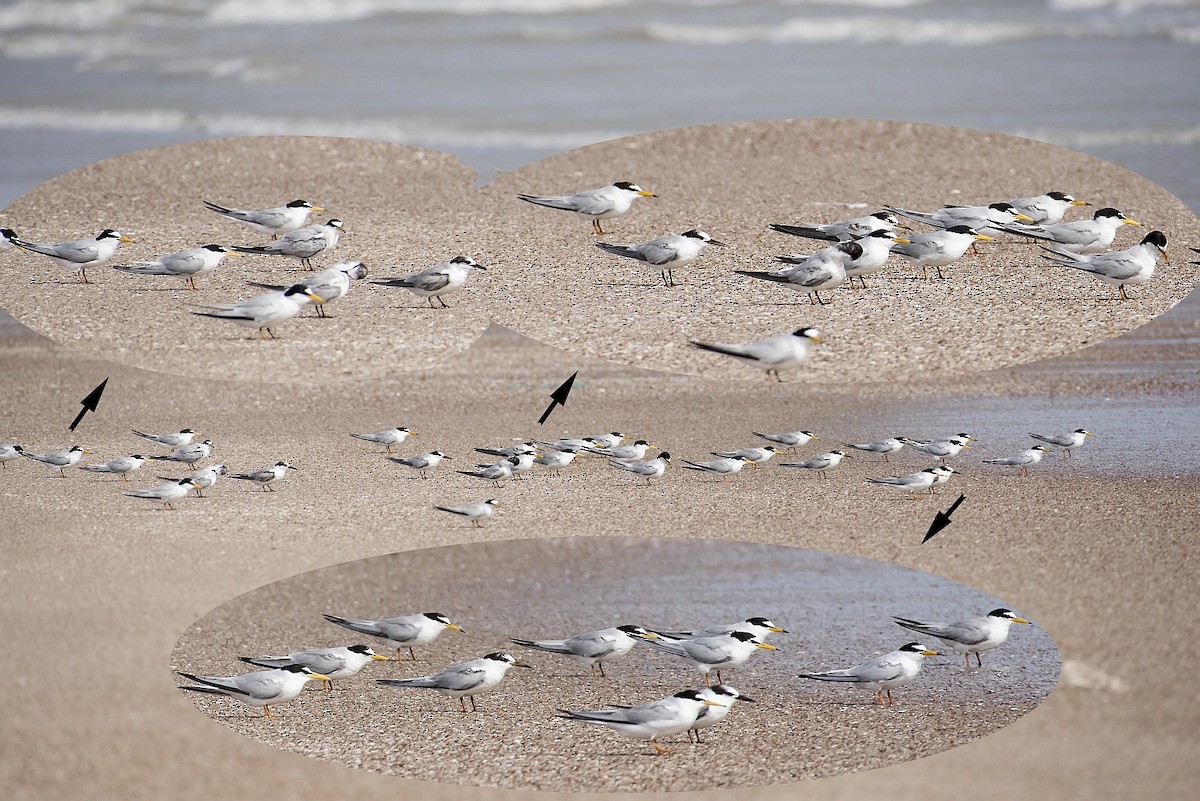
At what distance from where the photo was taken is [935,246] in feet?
27.8

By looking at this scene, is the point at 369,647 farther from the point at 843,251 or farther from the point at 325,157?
the point at 325,157

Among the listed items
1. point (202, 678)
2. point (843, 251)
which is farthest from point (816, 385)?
point (202, 678)

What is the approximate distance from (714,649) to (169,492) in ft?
9.60

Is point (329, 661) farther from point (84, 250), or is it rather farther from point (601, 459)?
point (84, 250)

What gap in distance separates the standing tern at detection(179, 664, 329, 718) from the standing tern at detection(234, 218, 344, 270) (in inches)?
128

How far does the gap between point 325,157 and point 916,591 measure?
17.9 ft

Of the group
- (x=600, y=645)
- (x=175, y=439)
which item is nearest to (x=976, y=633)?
(x=600, y=645)

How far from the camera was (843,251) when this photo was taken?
8258 mm

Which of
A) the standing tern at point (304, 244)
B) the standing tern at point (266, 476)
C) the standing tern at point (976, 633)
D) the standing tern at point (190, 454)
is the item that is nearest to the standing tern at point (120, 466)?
the standing tern at point (190, 454)

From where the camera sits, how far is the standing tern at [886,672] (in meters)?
6.18

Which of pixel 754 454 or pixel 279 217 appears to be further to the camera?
pixel 279 217

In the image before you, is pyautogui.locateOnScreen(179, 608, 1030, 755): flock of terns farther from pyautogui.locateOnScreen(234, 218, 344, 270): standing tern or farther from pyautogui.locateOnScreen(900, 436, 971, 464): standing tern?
pyautogui.locateOnScreen(234, 218, 344, 270): standing tern

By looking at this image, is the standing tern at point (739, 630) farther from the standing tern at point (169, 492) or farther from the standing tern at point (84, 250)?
the standing tern at point (84, 250)

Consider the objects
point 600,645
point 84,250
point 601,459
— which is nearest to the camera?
point 600,645
